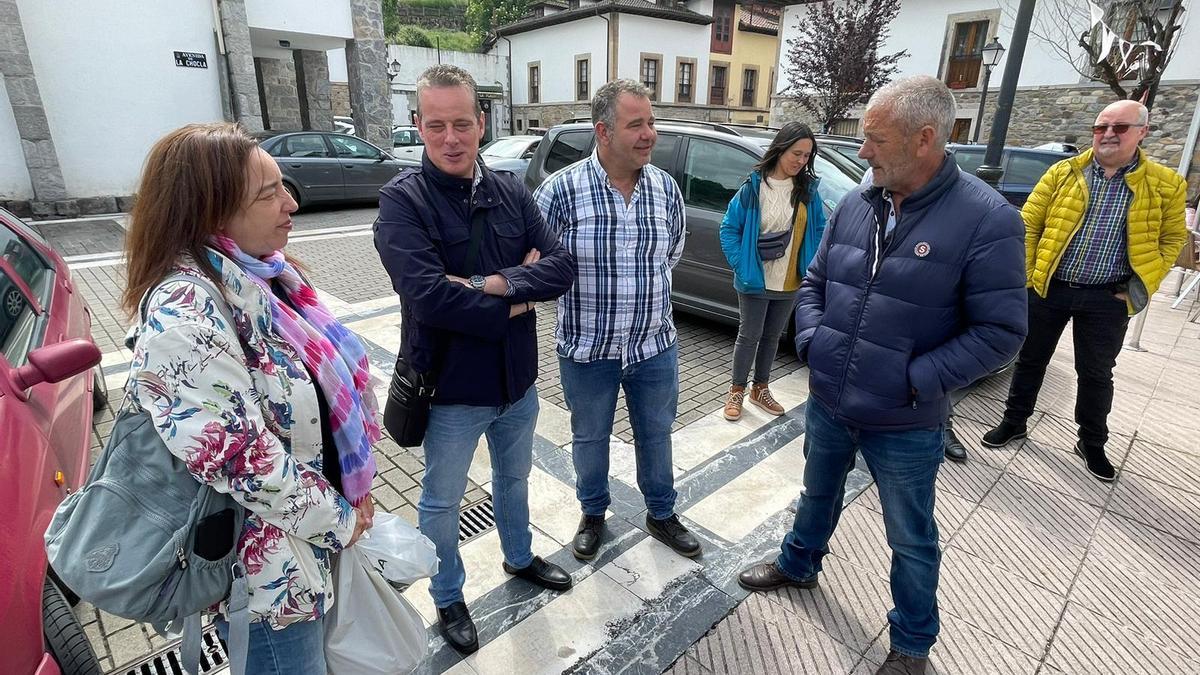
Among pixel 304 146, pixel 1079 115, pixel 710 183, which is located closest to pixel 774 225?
pixel 710 183

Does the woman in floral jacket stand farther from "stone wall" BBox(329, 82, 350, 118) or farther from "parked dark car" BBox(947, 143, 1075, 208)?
"stone wall" BBox(329, 82, 350, 118)

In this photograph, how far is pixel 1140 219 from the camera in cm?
322

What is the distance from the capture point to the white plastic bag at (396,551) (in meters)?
1.59

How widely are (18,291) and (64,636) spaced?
163 cm

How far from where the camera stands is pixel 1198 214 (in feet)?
21.6

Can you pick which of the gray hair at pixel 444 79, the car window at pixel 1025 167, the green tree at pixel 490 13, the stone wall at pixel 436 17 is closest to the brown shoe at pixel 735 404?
the gray hair at pixel 444 79

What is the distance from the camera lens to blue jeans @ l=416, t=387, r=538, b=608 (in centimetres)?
215

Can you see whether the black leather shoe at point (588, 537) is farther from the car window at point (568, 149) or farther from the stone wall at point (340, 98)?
the stone wall at point (340, 98)

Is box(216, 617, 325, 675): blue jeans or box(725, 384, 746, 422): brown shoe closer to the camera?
box(216, 617, 325, 675): blue jeans

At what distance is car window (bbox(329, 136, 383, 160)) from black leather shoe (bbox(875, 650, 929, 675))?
12.6 meters

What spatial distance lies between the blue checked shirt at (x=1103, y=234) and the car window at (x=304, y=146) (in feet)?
39.5

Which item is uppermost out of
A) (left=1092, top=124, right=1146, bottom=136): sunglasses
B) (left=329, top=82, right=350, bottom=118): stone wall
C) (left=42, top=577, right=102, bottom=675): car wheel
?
(left=329, top=82, right=350, bottom=118): stone wall

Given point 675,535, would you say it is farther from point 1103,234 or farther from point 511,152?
point 511,152

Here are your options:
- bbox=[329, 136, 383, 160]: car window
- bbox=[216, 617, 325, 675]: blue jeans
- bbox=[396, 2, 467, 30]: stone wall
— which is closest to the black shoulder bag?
bbox=[216, 617, 325, 675]: blue jeans
